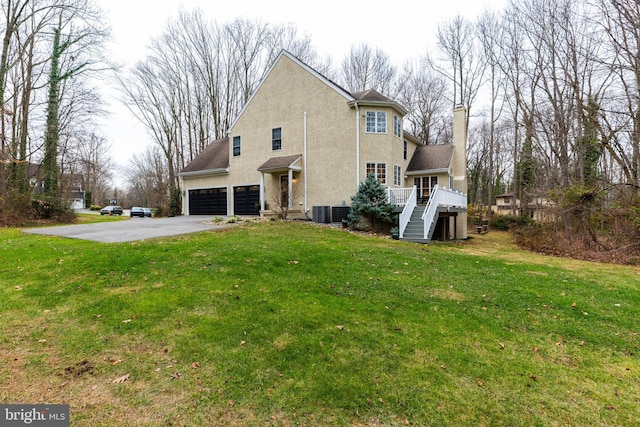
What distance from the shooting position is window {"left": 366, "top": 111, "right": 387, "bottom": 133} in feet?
55.3

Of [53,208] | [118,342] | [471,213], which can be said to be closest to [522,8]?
[471,213]

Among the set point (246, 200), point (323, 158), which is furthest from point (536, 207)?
point (246, 200)

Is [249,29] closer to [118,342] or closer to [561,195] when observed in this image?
[561,195]

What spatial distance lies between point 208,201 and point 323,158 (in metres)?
10.0

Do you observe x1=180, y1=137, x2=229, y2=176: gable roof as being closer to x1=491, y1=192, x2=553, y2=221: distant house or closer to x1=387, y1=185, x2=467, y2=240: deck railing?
x1=387, y1=185, x2=467, y2=240: deck railing

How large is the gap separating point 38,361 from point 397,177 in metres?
16.9

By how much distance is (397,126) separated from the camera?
17844 mm

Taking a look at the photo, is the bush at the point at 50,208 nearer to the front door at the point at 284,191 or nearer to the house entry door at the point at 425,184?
the front door at the point at 284,191

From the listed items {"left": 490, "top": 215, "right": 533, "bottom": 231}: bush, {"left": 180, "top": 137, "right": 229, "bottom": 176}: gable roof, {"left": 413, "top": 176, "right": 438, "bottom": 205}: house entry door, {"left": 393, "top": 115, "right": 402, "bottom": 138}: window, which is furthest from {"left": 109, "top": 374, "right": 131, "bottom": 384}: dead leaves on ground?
{"left": 490, "top": 215, "right": 533, "bottom": 231}: bush

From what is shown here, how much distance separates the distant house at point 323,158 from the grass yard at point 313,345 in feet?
27.6

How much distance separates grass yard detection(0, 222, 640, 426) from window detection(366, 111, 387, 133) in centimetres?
1166

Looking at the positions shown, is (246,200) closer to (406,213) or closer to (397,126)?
(397,126)

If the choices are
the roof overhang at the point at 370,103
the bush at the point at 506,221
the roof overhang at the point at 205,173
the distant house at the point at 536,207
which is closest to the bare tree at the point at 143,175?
the roof overhang at the point at 205,173

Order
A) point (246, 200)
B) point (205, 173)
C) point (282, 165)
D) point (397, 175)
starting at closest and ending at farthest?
1. point (282, 165)
2. point (397, 175)
3. point (246, 200)
4. point (205, 173)
